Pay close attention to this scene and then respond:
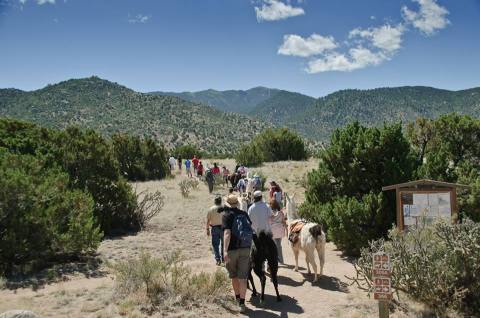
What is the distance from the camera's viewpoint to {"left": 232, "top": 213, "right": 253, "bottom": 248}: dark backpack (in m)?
6.91

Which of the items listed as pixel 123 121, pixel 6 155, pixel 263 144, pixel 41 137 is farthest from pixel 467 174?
pixel 123 121

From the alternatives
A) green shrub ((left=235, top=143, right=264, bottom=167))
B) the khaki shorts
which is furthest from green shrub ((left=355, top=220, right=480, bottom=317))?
green shrub ((left=235, top=143, right=264, bottom=167))

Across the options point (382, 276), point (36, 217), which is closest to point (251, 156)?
point (36, 217)

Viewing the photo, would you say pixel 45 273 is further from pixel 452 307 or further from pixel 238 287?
pixel 452 307

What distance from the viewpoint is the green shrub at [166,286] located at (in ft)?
24.0

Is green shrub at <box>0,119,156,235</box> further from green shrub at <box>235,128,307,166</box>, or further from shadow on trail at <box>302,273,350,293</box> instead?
green shrub at <box>235,128,307,166</box>

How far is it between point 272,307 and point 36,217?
18.3 feet

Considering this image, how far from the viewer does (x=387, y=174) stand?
1188cm

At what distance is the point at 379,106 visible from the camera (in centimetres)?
17112

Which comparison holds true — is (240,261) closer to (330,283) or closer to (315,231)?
(315,231)

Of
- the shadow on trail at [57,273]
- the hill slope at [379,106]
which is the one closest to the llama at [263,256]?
the shadow on trail at [57,273]

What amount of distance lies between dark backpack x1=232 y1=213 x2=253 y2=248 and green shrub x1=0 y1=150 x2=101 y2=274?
4.81m

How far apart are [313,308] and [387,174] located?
18.4 feet

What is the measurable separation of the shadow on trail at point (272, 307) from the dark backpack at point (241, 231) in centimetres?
110
